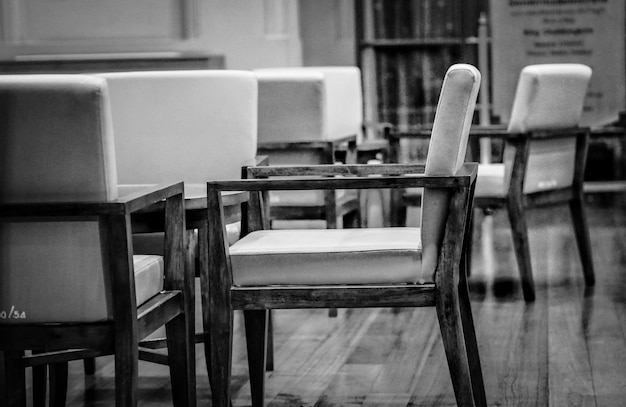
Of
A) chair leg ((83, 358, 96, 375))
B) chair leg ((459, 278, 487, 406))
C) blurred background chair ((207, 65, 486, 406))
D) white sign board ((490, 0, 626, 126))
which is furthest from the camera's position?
white sign board ((490, 0, 626, 126))

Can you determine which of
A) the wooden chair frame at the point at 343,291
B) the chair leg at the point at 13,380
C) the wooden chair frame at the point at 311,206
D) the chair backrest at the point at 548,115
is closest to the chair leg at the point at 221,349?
the wooden chair frame at the point at 343,291

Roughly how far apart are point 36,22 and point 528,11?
11.7 feet

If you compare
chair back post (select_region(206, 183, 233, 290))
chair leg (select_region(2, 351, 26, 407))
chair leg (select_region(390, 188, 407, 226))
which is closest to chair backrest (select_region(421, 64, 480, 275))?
chair back post (select_region(206, 183, 233, 290))

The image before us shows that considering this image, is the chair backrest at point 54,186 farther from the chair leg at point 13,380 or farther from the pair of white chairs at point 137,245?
the chair leg at point 13,380

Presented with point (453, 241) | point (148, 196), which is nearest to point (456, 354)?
point (453, 241)

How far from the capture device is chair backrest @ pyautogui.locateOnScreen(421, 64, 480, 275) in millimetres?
2582

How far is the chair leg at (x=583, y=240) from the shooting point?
15.8 feet

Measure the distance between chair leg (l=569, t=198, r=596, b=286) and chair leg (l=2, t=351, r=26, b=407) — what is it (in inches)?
118

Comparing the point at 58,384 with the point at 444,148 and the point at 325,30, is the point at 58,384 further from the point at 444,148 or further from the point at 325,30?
the point at 325,30

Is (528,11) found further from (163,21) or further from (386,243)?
(386,243)

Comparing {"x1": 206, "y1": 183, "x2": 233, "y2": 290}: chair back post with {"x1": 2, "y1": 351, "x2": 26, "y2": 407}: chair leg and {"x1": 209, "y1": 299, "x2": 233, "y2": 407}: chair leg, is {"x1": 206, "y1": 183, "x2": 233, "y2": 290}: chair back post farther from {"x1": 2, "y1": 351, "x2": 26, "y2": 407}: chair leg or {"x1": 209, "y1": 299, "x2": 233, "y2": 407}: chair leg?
{"x1": 2, "y1": 351, "x2": 26, "y2": 407}: chair leg

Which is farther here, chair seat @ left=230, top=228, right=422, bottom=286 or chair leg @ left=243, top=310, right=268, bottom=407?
chair leg @ left=243, top=310, right=268, bottom=407

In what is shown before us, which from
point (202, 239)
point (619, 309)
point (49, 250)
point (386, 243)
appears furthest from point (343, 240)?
point (619, 309)

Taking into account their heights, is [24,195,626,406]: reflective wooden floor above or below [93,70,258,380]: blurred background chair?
below
